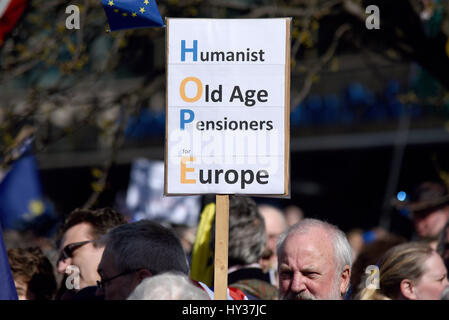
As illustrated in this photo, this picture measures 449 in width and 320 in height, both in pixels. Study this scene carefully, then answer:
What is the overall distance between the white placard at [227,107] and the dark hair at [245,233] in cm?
97

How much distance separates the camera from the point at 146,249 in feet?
12.5

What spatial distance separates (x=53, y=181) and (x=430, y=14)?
1813 centimetres

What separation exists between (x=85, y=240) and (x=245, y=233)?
0.88 m

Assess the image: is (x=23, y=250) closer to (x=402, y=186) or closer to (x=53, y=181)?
(x=402, y=186)

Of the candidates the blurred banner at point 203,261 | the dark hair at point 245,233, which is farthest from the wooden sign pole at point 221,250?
the blurred banner at point 203,261

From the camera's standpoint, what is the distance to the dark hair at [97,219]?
4627 mm

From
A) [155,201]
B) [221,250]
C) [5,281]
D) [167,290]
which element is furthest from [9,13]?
[155,201]

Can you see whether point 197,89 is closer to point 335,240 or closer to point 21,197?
point 335,240

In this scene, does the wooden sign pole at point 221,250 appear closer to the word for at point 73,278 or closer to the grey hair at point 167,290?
the grey hair at point 167,290

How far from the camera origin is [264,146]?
152 inches

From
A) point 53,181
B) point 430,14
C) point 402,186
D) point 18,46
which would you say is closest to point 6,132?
point 18,46

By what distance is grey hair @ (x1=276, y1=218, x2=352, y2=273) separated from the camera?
394 cm

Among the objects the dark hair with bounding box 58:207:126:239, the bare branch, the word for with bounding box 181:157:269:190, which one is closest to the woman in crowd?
A: the word for with bounding box 181:157:269:190

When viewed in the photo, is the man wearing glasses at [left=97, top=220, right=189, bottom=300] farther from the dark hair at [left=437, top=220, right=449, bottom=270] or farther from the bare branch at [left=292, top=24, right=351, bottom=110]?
the bare branch at [left=292, top=24, right=351, bottom=110]
